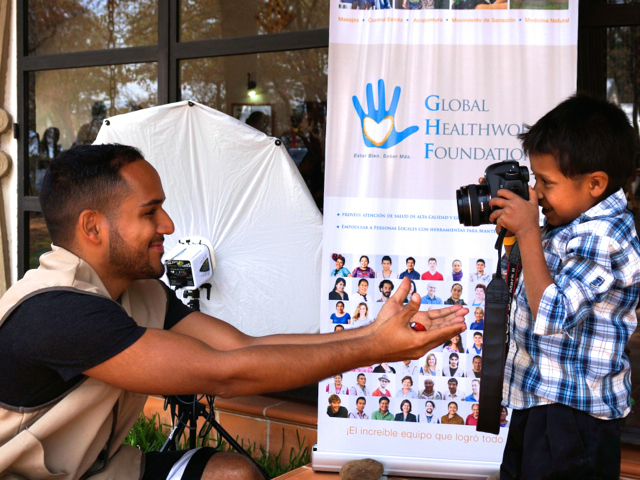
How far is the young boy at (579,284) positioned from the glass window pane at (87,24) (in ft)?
10.1

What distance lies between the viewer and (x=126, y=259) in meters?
1.84

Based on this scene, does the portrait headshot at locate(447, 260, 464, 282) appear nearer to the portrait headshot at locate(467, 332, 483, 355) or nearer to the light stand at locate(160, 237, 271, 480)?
the portrait headshot at locate(467, 332, 483, 355)

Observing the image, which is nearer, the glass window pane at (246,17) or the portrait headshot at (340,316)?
the portrait headshot at (340,316)

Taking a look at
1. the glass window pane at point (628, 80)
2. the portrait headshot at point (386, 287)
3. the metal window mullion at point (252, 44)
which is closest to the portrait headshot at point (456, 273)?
the portrait headshot at point (386, 287)

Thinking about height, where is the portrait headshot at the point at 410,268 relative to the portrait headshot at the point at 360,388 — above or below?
above

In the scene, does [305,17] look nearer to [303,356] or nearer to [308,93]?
[308,93]

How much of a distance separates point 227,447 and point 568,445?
2.12m

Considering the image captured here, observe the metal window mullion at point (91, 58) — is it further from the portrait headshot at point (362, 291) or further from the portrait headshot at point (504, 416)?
the portrait headshot at point (504, 416)

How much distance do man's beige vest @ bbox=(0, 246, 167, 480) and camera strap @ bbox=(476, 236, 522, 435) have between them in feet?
3.17

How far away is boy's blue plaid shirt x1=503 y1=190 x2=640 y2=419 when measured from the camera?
173 centimetres

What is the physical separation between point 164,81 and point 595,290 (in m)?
3.02

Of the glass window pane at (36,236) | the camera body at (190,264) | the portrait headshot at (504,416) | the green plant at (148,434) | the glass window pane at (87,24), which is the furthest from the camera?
the glass window pane at (36,236)

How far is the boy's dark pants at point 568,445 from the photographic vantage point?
1807 mm

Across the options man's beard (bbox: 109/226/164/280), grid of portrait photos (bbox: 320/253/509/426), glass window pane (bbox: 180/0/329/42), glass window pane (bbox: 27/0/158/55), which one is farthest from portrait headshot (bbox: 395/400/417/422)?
glass window pane (bbox: 27/0/158/55)
